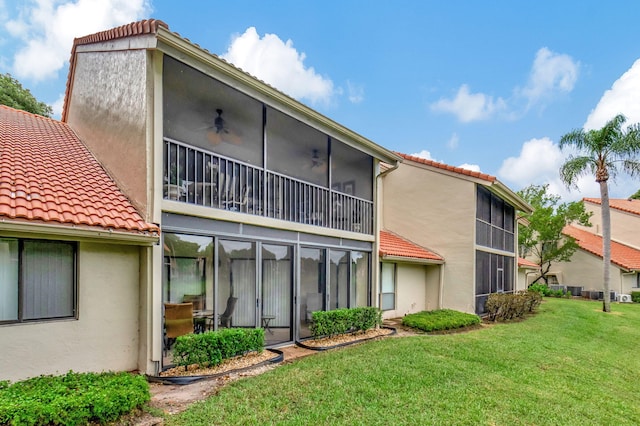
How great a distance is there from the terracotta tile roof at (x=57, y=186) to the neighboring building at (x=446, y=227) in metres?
10.2

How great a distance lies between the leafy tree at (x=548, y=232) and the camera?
A: 28359mm

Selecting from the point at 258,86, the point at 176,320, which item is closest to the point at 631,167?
the point at 258,86

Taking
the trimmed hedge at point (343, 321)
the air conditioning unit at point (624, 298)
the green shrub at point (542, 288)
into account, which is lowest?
the air conditioning unit at point (624, 298)

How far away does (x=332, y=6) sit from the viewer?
62.4ft

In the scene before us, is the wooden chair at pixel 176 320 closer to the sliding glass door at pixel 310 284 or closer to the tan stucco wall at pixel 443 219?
the sliding glass door at pixel 310 284

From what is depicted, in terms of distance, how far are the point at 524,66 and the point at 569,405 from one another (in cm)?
2277

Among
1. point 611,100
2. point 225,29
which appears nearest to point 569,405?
point 225,29

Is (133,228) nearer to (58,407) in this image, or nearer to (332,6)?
(58,407)

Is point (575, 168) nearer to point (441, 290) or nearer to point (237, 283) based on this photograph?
point (441, 290)

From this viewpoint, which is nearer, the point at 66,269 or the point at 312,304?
the point at 66,269

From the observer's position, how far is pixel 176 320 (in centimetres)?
726

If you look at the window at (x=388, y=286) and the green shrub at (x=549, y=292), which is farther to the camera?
the green shrub at (x=549, y=292)

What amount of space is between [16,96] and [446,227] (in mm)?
22502

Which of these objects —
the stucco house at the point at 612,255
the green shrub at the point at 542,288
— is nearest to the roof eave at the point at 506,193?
the green shrub at the point at 542,288
